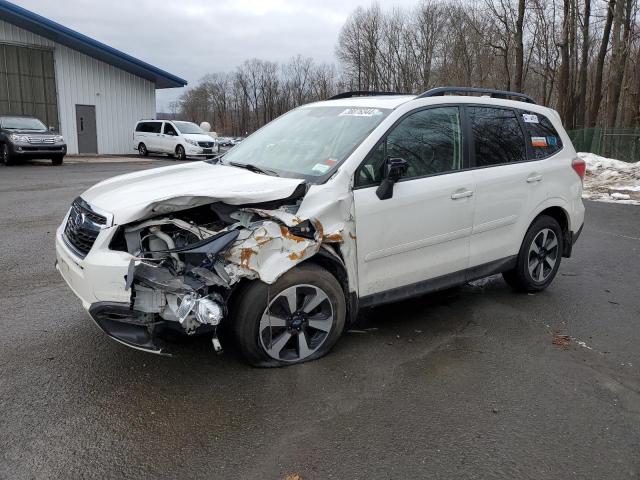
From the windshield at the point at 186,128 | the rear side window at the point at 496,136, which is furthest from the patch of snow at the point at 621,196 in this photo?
the windshield at the point at 186,128

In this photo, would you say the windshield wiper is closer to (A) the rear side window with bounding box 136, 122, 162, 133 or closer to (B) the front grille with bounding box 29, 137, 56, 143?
(B) the front grille with bounding box 29, 137, 56, 143

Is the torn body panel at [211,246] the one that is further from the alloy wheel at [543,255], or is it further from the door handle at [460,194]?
the alloy wheel at [543,255]

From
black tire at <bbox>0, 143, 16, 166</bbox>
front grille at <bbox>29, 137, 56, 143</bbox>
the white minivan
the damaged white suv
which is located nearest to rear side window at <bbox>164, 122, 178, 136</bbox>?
the white minivan

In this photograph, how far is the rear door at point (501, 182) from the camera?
175 inches

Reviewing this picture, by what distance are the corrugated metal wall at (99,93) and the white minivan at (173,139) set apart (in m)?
1.52

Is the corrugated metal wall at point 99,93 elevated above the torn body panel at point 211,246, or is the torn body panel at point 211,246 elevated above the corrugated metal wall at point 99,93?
the corrugated metal wall at point 99,93

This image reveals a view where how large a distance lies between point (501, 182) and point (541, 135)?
96cm

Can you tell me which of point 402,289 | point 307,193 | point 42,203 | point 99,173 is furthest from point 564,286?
point 99,173

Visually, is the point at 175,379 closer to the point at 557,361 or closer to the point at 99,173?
the point at 557,361

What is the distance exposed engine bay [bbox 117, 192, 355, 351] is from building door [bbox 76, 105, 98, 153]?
88.7ft

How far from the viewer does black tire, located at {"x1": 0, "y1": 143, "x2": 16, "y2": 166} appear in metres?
18.3

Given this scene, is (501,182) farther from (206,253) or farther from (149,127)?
(149,127)

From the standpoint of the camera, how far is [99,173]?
16953mm

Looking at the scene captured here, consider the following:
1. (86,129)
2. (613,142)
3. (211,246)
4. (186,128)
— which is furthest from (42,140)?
(613,142)
